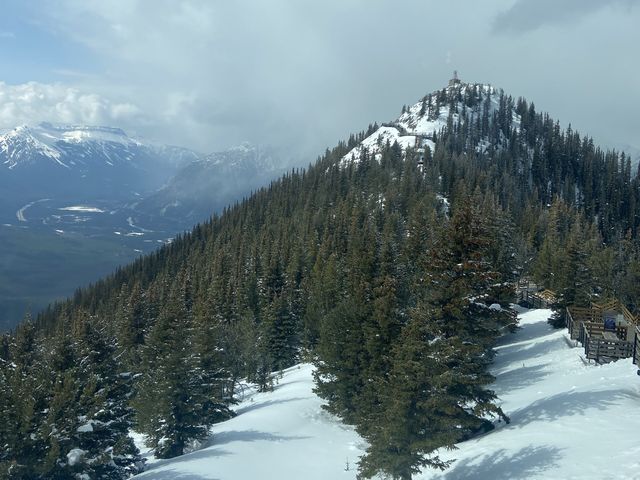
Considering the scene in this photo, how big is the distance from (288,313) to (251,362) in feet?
26.8

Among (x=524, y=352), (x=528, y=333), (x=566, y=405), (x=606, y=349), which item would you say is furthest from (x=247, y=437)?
(x=528, y=333)

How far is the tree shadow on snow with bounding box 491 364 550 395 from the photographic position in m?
29.7

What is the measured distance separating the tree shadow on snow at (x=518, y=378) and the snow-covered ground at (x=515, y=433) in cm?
9

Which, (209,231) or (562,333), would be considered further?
(209,231)

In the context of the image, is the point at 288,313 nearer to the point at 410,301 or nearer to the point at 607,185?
the point at 410,301

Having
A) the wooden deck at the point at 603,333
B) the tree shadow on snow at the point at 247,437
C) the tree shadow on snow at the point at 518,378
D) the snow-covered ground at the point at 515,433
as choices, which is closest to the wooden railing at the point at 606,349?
the wooden deck at the point at 603,333

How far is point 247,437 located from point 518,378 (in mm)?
16686

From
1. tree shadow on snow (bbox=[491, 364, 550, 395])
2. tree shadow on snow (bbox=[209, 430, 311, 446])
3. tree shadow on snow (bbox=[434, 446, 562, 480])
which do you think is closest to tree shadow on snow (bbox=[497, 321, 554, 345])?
tree shadow on snow (bbox=[491, 364, 550, 395])

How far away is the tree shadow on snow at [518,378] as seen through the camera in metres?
29.7

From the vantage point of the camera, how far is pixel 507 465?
1767 cm

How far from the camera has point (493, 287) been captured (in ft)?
78.2

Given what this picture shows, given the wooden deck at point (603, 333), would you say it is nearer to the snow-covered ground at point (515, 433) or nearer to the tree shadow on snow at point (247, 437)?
the snow-covered ground at point (515, 433)

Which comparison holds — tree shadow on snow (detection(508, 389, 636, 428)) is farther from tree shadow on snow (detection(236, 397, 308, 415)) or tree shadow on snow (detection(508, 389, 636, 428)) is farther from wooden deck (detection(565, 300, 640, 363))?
tree shadow on snow (detection(236, 397, 308, 415))

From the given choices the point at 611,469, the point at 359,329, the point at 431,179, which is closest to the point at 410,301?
the point at 359,329
